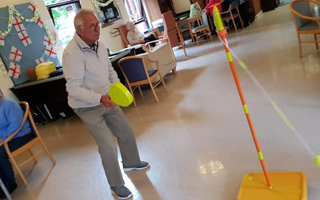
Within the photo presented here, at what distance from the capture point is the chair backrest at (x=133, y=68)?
13.6 feet

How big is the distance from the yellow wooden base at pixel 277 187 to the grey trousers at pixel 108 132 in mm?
963

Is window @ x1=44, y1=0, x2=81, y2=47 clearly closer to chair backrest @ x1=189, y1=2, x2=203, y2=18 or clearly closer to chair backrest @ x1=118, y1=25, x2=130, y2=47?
chair backrest @ x1=118, y1=25, x2=130, y2=47

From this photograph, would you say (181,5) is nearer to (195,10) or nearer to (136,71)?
(195,10)

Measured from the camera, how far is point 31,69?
16.4 ft

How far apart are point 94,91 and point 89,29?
45cm

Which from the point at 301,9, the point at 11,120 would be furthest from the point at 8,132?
the point at 301,9

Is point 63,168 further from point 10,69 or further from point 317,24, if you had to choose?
point 317,24

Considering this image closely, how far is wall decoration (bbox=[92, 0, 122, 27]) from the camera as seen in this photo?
6.86 metres

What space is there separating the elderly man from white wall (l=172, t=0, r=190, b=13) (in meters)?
8.47

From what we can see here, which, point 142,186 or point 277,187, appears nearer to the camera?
point 277,187

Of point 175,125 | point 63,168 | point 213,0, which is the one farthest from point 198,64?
point 63,168

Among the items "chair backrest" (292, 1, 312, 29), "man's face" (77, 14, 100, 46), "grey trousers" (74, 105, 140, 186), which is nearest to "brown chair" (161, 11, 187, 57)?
"chair backrest" (292, 1, 312, 29)

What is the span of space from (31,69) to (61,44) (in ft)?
3.45

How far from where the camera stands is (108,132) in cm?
210
